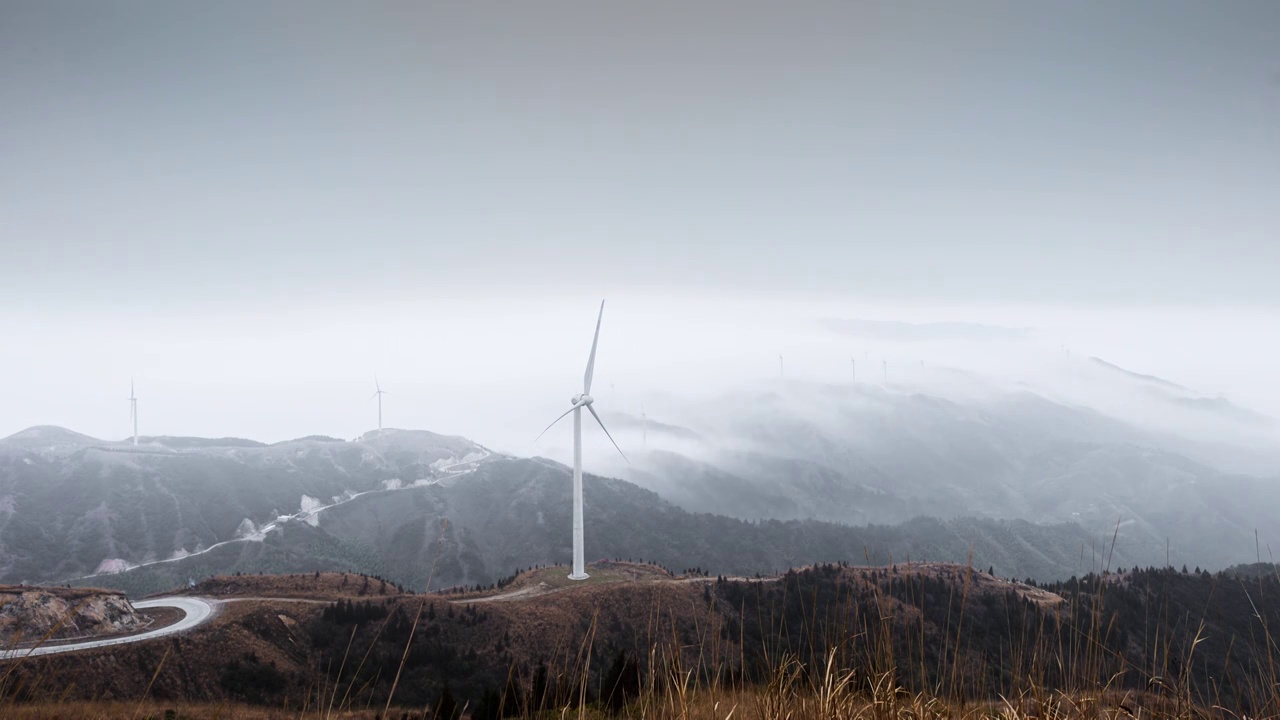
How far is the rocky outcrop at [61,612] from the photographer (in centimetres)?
5788

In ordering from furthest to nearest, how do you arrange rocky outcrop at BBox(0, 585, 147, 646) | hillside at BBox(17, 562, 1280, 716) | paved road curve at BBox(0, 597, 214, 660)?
rocky outcrop at BBox(0, 585, 147, 646) → paved road curve at BBox(0, 597, 214, 660) → hillside at BBox(17, 562, 1280, 716)

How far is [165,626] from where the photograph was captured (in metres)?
62.1

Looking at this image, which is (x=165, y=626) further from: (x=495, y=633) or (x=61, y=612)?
(x=495, y=633)

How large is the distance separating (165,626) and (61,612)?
9.75 meters

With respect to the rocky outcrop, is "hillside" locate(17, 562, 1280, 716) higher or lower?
lower

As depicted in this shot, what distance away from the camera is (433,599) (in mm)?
84688

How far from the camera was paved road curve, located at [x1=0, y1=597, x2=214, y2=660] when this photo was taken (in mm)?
52787

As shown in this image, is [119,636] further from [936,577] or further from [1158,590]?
[1158,590]

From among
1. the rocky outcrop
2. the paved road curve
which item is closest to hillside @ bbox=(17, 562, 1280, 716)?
the paved road curve

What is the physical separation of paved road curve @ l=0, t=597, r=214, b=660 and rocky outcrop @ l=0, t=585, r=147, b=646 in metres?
2.13

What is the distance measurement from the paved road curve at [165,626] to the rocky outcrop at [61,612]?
6.99ft

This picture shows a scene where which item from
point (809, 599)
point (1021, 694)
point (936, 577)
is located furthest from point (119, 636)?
point (936, 577)

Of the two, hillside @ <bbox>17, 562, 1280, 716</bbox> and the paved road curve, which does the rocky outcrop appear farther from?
hillside @ <bbox>17, 562, 1280, 716</bbox>

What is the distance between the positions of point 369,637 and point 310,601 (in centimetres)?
1043
